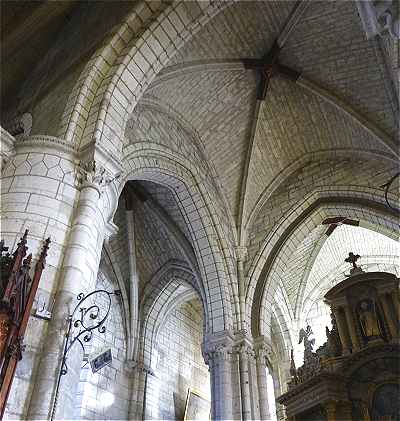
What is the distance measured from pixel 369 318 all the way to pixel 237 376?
3147mm

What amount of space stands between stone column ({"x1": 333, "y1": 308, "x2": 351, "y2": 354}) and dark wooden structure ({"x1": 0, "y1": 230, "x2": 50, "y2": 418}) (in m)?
7.61

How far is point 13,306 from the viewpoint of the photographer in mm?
4301

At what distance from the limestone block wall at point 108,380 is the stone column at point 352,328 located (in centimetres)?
579

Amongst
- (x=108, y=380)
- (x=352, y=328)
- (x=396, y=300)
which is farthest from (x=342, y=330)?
(x=108, y=380)

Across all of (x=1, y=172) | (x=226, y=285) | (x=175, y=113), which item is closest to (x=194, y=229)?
(x=226, y=285)

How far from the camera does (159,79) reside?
9820 millimetres

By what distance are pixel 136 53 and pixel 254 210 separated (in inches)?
246

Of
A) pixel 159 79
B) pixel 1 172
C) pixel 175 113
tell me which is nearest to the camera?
pixel 1 172

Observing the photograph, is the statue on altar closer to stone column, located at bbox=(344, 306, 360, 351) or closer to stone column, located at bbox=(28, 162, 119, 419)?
stone column, located at bbox=(344, 306, 360, 351)

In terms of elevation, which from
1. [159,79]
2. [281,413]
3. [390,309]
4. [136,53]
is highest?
[159,79]

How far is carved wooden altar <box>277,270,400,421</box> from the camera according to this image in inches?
357

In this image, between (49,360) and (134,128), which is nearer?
(49,360)

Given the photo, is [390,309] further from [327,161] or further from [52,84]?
[52,84]

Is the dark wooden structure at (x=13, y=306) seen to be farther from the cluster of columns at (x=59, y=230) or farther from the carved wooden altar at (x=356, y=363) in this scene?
the carved wooden altar at (x=356, y=363)
